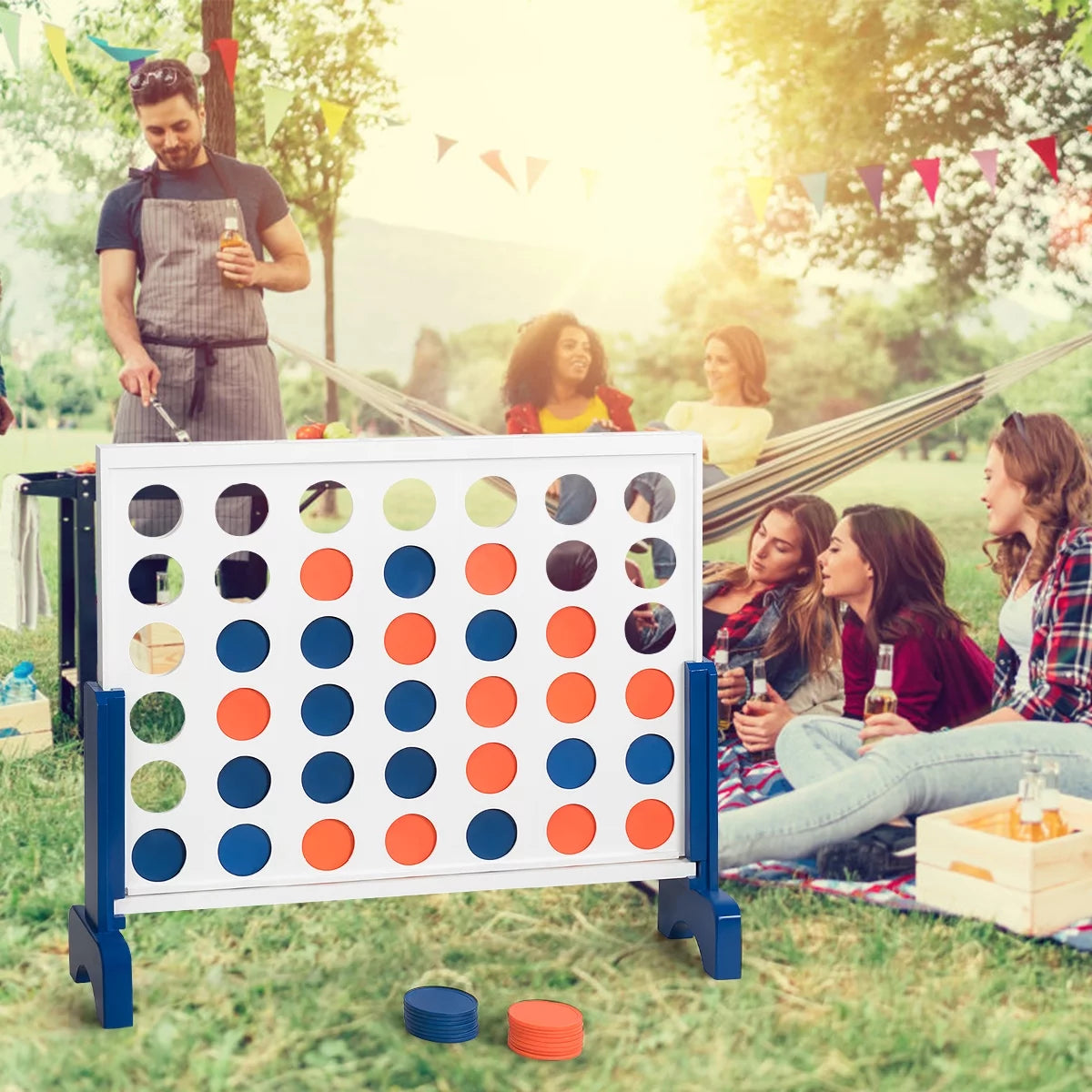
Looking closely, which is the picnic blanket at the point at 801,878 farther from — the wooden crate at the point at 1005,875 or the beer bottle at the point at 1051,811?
the beer bottle at the point at 1051,811

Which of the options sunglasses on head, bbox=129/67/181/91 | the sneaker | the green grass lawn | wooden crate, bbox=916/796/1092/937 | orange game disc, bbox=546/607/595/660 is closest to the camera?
the green grass lawn

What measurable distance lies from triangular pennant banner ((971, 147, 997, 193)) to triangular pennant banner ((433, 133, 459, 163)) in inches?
48.2

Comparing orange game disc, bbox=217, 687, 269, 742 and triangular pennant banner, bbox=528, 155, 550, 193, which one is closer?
orange game disc, bbox=217, 687, 269, 742

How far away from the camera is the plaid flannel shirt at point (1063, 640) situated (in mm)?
3424

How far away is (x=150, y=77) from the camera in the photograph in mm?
3502

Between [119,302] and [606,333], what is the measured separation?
110 centimetres

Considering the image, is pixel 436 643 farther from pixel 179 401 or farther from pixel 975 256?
pixel 975 256

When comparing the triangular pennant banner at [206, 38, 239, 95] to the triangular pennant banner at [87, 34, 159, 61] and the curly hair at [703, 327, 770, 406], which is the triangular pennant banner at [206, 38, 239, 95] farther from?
the curly hair at [703, 327, 770, 406]

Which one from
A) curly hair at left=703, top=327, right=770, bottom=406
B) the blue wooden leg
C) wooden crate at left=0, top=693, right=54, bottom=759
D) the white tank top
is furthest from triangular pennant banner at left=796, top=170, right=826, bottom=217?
the blue wooden leg

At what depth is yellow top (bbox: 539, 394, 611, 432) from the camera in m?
3.77

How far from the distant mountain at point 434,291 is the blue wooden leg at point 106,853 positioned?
5.32 ft

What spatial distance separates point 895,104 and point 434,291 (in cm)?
117

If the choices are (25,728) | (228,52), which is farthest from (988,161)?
(25,728)

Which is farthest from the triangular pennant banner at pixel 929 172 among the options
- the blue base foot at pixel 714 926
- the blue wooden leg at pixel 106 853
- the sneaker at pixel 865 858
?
the blue wooden leg at pixel 106 853
